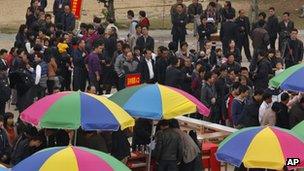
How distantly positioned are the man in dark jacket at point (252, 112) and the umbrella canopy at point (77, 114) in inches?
136

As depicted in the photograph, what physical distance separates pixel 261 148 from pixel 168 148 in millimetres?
2221

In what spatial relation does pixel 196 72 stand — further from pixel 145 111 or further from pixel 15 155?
pixel 15 155

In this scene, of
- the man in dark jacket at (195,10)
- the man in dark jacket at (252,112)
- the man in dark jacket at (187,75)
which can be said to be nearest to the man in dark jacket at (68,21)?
the man in dark jacket at (195,10)

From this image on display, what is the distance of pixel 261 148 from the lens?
11.6m

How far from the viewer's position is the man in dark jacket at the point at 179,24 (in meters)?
25.3

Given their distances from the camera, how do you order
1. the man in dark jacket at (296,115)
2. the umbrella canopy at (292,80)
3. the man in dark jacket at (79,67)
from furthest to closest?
the man in dark jacket at (79,67)
the man in dark jacket at (296,115)
the umbrella canopy at (292,80)

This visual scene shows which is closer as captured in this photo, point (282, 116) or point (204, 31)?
point (282, 116)

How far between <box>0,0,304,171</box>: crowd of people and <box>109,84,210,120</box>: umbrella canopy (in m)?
0.26

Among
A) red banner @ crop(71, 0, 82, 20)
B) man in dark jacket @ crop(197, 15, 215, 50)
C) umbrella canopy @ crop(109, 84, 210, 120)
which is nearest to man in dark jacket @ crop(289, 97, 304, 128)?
umbrella canopy @ crop(109, 84, 210, 120)

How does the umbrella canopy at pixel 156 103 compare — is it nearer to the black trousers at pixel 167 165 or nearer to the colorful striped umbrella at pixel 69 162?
the black trousers at pixel 167 165

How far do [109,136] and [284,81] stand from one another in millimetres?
3175

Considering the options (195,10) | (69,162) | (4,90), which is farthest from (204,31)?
(69,162)

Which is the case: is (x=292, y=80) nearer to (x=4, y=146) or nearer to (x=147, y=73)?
(x=4, y=146)

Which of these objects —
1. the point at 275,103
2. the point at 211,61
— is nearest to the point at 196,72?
the point at 211,61
